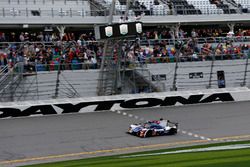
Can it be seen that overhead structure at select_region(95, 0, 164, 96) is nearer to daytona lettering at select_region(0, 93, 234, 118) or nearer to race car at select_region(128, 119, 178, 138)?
daytona lettering at select_region(0, 93, 234, 118)

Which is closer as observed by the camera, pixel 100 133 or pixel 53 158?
pixel 53 158

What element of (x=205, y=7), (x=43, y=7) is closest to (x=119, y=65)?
(x=43, y=7)

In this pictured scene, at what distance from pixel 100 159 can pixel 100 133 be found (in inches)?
111

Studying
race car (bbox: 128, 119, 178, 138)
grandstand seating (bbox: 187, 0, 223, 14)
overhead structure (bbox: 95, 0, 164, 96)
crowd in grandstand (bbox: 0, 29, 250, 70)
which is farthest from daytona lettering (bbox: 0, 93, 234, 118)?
grandstand seating (bbox: 187, 0, 223, 14)

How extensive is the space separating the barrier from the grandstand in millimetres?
484

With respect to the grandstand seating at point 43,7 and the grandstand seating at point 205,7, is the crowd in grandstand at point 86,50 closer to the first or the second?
the grandstand seating at point 43,7

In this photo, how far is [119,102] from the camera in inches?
694

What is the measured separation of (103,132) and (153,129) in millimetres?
1470

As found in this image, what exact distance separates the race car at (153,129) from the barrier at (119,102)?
3370 millimetres

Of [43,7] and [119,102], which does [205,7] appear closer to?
[43,7]

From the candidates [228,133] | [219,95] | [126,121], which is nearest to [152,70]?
[219,95]

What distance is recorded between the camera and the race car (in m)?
13.8

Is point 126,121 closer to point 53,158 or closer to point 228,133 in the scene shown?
point 228,133

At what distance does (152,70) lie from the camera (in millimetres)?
20547
